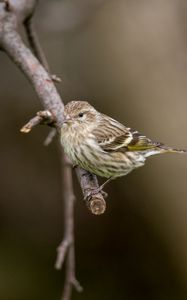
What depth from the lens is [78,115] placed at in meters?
3.99

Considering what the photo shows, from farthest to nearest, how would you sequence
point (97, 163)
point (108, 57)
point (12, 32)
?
point (108, 57) → point (97, 163) → point (12, 32)

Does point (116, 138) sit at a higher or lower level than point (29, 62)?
lower

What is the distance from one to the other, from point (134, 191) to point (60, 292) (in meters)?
1.26

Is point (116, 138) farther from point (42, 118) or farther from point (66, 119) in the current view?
point (42, 118)

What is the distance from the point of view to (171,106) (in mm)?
6477

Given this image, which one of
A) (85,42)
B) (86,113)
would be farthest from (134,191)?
(86,113)

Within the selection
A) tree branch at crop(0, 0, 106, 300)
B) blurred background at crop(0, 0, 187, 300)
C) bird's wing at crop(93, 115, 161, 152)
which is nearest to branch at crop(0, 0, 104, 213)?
tree branch at crop(0, 0, 106, 300)

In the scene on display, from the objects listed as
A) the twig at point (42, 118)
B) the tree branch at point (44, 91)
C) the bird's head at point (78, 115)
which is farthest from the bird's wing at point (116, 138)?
the twig at point (42, 118)

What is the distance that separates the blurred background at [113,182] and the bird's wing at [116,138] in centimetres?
187

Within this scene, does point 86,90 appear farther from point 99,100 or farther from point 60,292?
point 60,292

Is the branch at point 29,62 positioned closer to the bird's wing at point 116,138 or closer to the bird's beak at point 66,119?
the bird's beak at point 66,119

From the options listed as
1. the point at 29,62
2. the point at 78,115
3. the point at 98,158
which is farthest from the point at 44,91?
the point at 98,158

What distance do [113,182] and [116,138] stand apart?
244 centimetres

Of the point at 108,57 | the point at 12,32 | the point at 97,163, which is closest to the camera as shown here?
the point at 12,32
